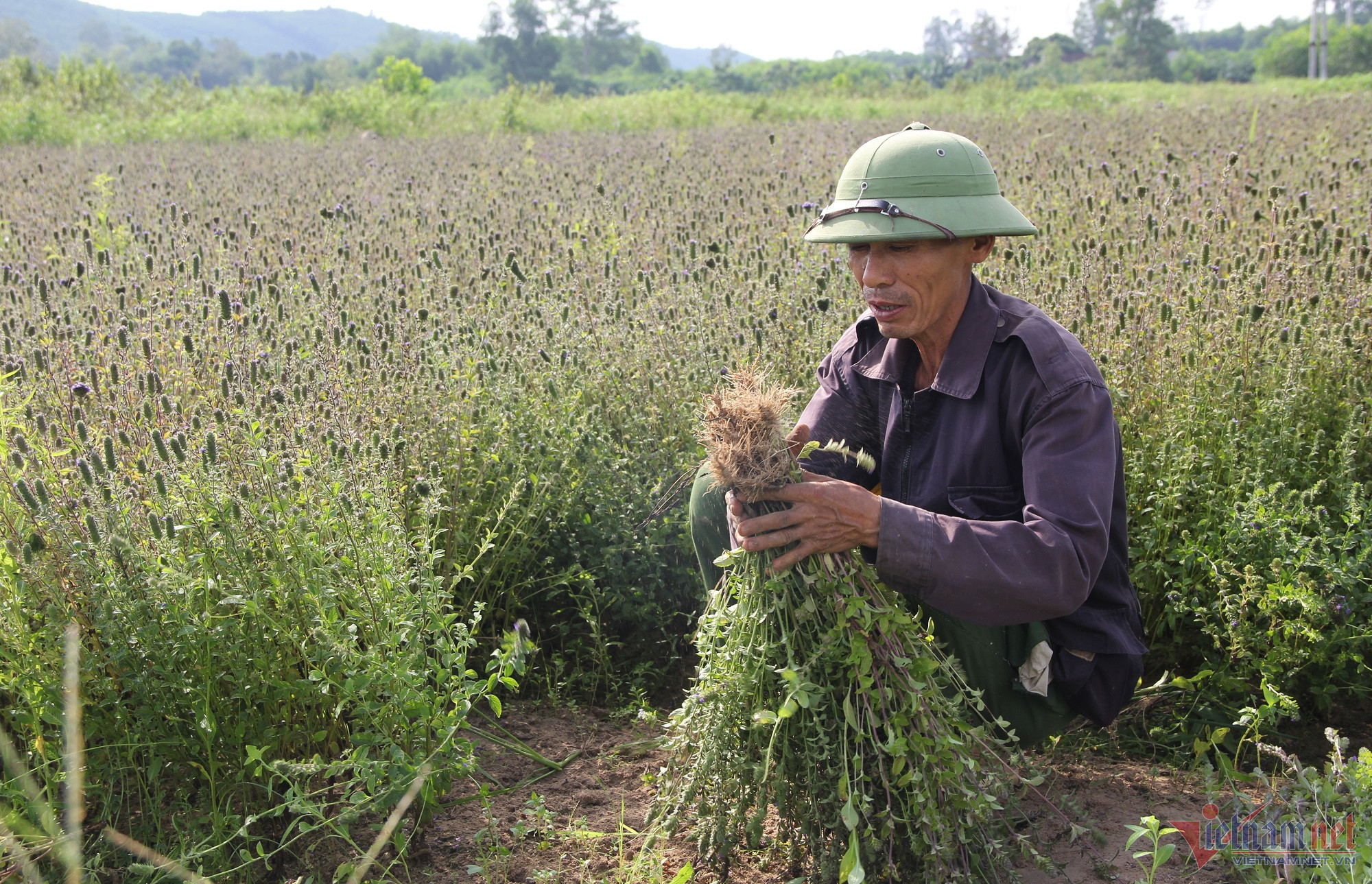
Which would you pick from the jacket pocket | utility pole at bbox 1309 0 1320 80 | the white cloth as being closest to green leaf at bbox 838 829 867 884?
the white cloth

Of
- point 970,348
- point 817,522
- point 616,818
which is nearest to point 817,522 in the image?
point 817,522

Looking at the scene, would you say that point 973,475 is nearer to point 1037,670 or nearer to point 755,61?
point 1037,670

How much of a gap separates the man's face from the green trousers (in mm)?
552

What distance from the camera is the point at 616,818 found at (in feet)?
8.20

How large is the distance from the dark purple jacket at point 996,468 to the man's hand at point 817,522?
0.04 meters

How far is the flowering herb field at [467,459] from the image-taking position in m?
2.23

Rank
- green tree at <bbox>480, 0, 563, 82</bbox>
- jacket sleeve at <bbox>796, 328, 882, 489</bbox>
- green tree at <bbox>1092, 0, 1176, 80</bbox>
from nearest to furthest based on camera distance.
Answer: jacket sleeve at <bbox>796, 328, 882, 489</bbox> < green tree at <bbox>1092, 0, 1176, 80</bbox> < green tree at <bbox>480, 0, 563, 82</bbox>

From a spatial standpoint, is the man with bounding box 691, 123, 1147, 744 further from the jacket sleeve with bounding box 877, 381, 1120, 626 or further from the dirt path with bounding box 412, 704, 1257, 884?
the dirt path with bounding box 412, 704, 1257, 884

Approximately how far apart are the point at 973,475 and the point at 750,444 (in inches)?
24.6

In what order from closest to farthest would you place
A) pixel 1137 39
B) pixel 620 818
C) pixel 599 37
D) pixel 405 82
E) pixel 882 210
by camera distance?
pixel 882 210 → pixel 620 818 → pixel 405 82 → pixel 1137 39 → pixel 599 37

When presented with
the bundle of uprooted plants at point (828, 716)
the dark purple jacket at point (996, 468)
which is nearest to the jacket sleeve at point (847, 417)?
the dark purple jacket at point (996, 468)

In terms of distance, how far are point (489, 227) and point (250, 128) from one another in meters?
11.5

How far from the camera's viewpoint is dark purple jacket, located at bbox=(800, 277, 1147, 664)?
1.92 meters

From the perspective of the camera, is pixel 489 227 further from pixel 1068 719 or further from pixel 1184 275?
pixel 1068 719
